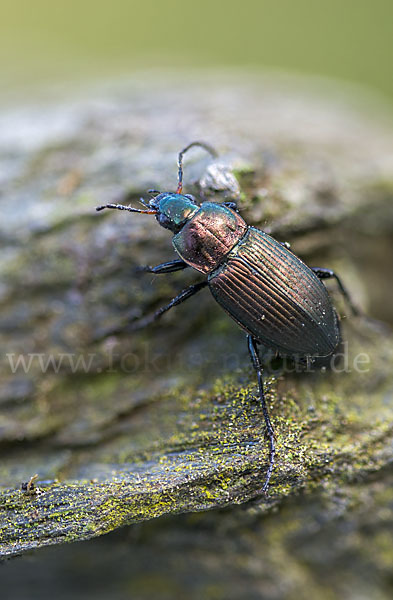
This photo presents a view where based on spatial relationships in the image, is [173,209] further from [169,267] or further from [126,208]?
[169,267]

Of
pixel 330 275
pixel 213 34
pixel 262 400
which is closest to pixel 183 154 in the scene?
pixel 330 275

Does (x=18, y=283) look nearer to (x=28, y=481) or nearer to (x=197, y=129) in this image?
(x=28, y=481)

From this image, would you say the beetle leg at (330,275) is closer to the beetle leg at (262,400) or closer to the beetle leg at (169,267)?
the beetle leg at (262,400)

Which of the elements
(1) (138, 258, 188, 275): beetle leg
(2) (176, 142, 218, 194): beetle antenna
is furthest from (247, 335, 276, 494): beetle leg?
(2) (176, 142, 218, 194): beetle antenna

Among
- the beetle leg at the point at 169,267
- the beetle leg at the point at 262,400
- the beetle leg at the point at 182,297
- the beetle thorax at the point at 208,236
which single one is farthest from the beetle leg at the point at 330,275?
the beetle leg at the point at 169,267

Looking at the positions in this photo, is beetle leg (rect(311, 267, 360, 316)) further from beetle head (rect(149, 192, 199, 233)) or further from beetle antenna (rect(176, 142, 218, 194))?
beetle antenna (rect(176, 142, 218, 194))

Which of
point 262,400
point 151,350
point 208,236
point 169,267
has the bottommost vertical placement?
point 262,400

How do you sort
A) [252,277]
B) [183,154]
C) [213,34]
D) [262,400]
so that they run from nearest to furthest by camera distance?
[262,400] → [252,277] → [183,154] → [213,34]
